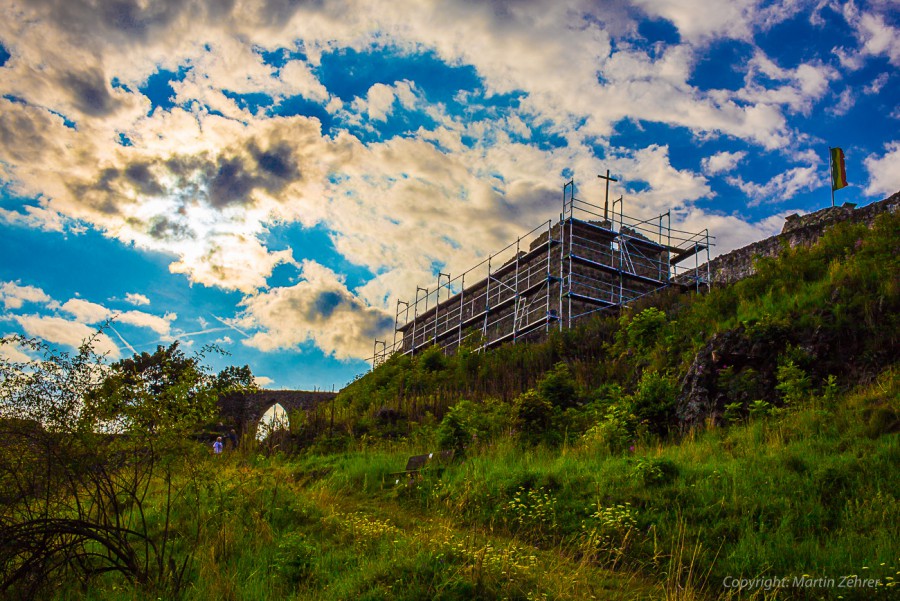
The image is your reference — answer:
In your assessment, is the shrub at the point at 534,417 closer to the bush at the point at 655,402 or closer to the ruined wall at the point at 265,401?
the bush at the point at 655,402

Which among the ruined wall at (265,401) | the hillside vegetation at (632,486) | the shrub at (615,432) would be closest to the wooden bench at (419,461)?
the hillside vegetation at (632,486)

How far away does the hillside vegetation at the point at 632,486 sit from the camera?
6.29 meters

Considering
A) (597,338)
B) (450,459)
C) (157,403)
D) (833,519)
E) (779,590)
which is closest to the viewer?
(779,590)

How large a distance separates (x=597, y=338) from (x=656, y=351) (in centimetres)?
469

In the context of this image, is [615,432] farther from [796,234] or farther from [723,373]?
[796,234]

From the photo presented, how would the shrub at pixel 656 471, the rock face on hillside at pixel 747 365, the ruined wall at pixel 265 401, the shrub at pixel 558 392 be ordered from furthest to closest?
the ruined wall at pixel 265 401
the shrub at pixel 558 392
the rock face on hillside at pixel 747 365
the shrub at pixel 656 471

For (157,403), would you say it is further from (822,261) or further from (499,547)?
(822,261)

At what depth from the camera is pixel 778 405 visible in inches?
410

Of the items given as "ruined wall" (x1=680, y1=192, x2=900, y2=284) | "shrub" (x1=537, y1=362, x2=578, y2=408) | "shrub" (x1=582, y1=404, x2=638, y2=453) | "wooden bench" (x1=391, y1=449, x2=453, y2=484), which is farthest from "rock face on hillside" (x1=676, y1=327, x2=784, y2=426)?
"ruined wall" (x1=680, y1=192, x2=900, y2=284)

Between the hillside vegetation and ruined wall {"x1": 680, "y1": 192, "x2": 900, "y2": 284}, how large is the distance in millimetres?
4983

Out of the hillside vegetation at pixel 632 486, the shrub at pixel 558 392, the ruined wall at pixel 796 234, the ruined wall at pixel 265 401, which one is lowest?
the hillside vegetation at pixel 632 486

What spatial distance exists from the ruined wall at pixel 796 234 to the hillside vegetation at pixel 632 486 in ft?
16.3

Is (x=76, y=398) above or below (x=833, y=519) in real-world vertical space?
above

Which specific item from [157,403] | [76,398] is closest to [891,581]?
[157,403]
